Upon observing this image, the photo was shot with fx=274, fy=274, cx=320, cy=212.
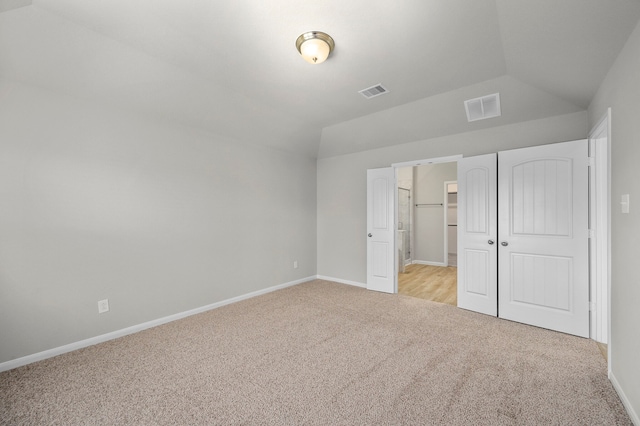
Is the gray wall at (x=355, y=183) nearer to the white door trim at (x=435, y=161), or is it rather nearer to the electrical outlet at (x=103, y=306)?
the white door trim at (x=435, y=161)

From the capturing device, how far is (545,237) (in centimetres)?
316

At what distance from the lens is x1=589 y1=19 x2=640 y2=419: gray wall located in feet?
5.63

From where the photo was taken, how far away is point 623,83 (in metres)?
1.95

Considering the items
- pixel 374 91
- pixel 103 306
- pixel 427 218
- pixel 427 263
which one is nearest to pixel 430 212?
pixel 427 218

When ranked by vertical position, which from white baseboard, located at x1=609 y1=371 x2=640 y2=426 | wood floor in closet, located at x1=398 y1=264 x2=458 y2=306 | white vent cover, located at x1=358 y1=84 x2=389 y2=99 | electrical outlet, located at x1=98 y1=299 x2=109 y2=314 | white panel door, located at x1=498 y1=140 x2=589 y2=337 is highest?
white vent cover, located at x1=358 y1=84 x2=389 y2=99

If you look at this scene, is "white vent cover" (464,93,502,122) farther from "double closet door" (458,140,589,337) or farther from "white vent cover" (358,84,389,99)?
"white vent cover" (358,84,389,99)

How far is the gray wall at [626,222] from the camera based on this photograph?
1.71m

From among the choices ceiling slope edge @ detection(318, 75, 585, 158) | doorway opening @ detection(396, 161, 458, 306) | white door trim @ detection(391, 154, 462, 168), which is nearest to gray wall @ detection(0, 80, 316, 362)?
ceiling slope edge @ detection(318, 75, 585, 158)

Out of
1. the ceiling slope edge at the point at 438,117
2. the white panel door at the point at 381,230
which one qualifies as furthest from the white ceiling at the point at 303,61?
the white panel door at the point at 381,230

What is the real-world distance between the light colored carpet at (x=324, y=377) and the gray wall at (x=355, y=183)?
191 cm

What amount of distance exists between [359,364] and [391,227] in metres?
2.58

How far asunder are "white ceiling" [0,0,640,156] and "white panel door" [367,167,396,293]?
128cm

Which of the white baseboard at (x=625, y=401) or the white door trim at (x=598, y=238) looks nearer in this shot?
the white baseboard at (x=625, y=401)

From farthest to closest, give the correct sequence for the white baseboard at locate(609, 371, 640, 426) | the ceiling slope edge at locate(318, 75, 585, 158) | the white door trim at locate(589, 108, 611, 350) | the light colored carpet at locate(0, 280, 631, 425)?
the ceiling slope edge at locate(318, 75, 585, 158) < the white door trim at locate(589, 108, 611, 350) < the light colored carpet at locate(0, 280, 631, 425) < the white baseboard at locate(609, 371, 640, 426)
